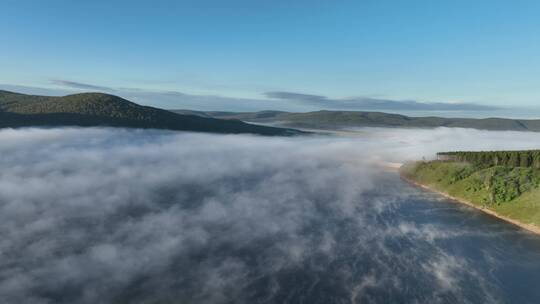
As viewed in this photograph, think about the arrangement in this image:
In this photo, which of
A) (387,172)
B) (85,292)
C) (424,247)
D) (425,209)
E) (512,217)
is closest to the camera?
(85,292)

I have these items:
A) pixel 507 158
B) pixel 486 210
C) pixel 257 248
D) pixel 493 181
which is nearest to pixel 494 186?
pixel 493 181

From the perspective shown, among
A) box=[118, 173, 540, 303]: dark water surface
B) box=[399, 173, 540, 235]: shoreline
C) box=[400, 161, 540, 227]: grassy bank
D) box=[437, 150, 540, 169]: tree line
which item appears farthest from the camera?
box=[437, 150, 540, 169]: tree line

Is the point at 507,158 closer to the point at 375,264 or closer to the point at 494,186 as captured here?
the point at 494,186

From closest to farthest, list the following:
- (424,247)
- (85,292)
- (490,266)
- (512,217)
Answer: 1. (85,292)
2. (490,266)
3. (424,247)
4. (512,217)

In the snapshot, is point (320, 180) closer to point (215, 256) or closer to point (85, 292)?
point (215, 256)

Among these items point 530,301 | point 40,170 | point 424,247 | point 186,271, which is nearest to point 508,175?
point 424,247

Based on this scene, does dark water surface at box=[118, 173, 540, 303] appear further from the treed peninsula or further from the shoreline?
the treed peninsula

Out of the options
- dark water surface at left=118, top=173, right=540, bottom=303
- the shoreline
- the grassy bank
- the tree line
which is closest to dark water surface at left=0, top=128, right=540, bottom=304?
dark water surface at left=118, top=173, right=540, bottom=303

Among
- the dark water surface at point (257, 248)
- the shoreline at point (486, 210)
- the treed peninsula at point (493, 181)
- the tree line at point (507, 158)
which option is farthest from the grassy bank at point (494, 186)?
the dark water surface at point (257, 248)
